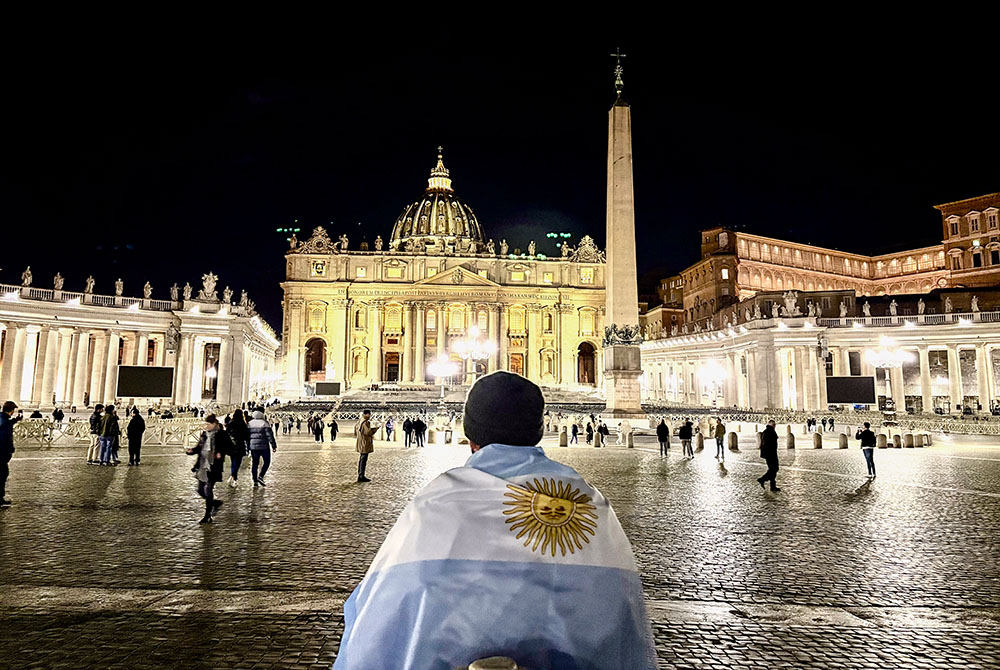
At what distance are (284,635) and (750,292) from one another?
6557 cm

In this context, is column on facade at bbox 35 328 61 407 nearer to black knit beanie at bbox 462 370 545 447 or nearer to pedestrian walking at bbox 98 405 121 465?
pedestrian walking at bbox 98 405 121 465

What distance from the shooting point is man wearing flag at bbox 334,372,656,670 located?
148cm

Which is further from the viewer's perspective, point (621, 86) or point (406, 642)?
point (621, 86)

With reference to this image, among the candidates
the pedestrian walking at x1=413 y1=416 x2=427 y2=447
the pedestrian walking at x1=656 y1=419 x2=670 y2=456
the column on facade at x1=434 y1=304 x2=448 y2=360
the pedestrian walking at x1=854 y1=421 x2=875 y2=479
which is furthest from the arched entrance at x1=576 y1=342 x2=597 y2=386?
the pedestrian walking at x1=854 y1=421 x2=875 y2=479

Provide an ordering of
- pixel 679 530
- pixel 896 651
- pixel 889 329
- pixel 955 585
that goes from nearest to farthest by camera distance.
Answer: pixel 896 651 < pixel 955 585 < pixel 679 530 < pixel 889 329

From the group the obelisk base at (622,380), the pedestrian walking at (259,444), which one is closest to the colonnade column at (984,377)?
the obelisk base at (622,380)

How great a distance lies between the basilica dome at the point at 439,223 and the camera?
9044cm

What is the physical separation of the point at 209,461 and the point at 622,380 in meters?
20.5

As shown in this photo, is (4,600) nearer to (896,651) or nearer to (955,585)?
(896,651)

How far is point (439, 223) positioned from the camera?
91750mm

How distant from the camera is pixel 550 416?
3164 cm

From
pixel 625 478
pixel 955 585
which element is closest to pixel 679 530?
pixel 955 585

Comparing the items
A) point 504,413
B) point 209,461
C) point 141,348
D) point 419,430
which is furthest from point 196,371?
point 504,413

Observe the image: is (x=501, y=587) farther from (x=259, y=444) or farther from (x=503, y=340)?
(x=503, y=340)
